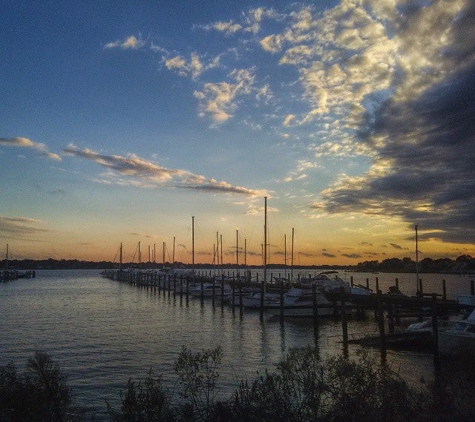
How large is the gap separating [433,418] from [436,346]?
626 inches

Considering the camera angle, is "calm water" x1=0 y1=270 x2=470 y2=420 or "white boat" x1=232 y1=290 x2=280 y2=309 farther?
"white boat" x1=232 y1=290 x2=280 y2=309

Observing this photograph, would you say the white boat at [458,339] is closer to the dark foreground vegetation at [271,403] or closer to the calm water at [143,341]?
the calm water at [143,341]

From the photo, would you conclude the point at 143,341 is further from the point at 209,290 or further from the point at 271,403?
the point at 209,290

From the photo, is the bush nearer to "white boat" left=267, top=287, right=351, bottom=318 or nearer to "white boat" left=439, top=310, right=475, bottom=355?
"white boat" left=439, top=310, right=475, bottom=355

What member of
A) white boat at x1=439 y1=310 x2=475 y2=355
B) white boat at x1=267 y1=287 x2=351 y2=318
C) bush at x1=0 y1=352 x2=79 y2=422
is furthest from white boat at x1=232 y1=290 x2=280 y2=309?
bush at x1=0 y1=352 x2=79 y2=422

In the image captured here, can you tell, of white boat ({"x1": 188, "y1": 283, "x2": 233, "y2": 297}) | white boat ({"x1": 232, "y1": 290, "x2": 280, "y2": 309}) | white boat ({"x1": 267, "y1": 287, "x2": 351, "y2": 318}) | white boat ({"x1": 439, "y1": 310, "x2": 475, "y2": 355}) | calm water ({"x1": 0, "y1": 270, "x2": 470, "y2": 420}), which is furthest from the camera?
white boat ({"x1": 188, "y1": 283, "x2": 233, "y2": 297})

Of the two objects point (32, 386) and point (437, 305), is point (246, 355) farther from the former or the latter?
point (32, 386)

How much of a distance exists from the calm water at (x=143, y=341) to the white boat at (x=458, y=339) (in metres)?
1.40

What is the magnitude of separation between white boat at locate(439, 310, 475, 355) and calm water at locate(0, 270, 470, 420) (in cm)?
140

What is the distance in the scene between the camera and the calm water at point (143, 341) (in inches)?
864

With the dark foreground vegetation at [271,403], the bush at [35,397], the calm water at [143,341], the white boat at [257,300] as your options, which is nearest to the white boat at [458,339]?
the calm water at [143,341]

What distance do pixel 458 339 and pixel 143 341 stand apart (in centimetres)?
2101

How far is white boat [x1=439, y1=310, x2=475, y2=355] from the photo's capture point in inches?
885

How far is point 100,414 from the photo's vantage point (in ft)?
53.7
